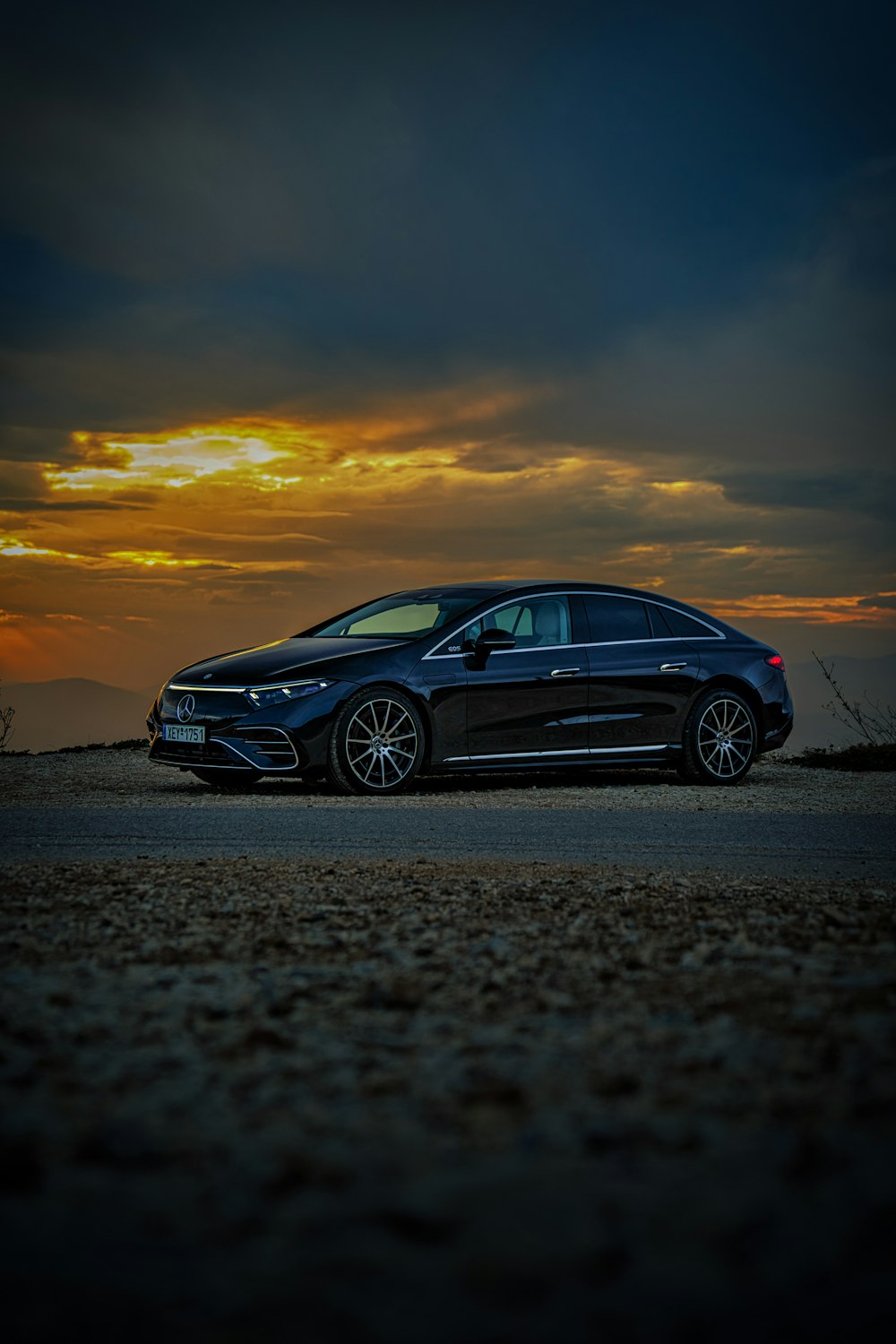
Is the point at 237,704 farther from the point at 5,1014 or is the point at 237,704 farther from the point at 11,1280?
the point at 11,1280

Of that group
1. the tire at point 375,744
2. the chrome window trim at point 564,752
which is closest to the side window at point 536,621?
the chrome window trim at point 564,752

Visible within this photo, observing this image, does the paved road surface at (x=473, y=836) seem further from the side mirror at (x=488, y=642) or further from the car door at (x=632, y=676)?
the car door at (x=632, y=676)

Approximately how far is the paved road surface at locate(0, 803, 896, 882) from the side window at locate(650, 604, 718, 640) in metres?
2.68

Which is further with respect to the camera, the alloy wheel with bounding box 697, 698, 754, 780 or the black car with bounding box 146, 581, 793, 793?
Answer: the alloy wheel with bounding box 697, 698, 754, 780

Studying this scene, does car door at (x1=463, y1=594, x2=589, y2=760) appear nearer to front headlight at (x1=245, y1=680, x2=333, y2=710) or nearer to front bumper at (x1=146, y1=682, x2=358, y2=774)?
front bumper at (x1=146, y1=682, x2=358, y2=774)

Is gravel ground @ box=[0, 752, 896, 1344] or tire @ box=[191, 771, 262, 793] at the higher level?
tire @ box=[191, 771, 262, 793]

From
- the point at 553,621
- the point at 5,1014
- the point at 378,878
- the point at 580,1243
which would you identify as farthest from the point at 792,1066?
the point at 553,621

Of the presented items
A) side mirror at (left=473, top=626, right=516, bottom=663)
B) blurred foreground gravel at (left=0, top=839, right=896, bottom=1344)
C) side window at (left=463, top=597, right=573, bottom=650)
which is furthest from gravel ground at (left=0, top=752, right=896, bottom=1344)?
side window at (left=463, top=597, right=573, bottom=650)

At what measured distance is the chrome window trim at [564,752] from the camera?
34.1ft

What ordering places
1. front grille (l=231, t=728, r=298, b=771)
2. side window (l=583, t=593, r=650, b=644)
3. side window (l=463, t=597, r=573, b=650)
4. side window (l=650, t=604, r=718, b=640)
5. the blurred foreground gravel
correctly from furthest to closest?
side window (l=650, t=604, r=718, b=640) → side window (l=583, t=593, r=650, b=644) → side window (l=463, t=597, r=573, b=650) → front grille (l=231, t=728, r=298, b=771) → the blurred foreground gravel

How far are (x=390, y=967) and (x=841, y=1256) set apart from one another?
79.1 inches

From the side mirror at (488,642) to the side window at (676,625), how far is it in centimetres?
160

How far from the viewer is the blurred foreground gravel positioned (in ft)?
5.77

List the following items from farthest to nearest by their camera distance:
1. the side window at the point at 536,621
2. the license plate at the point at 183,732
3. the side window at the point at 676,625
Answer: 1. the side window at the point at 676,625
2. the side window at the point at 536,621
3. the license plate at the point at 183,732
